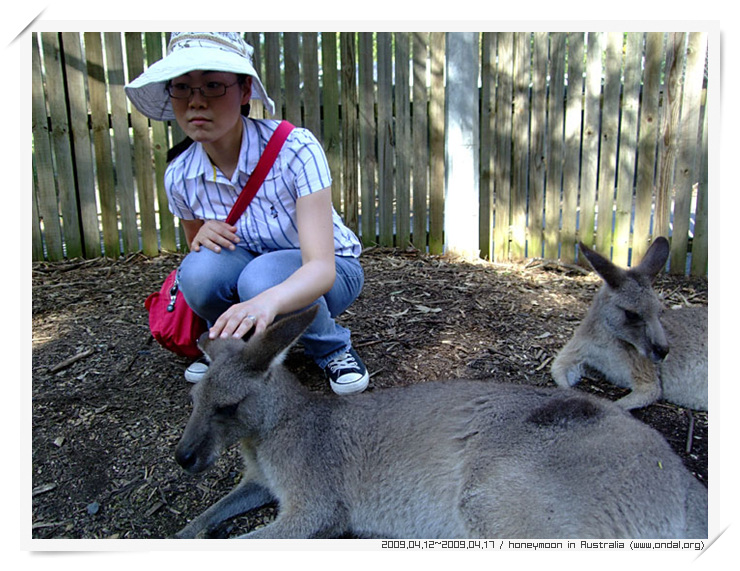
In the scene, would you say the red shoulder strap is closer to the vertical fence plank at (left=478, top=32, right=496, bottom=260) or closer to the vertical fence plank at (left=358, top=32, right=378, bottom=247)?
the vertical fence plank at (left=358, top=32, right=378, bottom=247)

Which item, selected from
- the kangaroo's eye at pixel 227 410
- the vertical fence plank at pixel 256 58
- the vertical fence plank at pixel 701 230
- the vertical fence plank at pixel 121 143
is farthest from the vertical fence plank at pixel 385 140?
the kangaroo's eye at pixel 227 410

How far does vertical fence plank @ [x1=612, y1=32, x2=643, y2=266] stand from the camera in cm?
556

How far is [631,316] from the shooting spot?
4.07m

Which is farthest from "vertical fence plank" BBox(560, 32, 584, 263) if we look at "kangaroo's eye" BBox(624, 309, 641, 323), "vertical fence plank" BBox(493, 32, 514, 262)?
"kangaroo's eye" BBox(624, 309, 641, 323)

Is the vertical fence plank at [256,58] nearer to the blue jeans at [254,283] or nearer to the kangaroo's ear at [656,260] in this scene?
the blue jeans at [254,283]

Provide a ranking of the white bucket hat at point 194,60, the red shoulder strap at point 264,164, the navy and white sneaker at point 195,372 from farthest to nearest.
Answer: the navy and white sneaker at point 195,372 → the red shoulder strap at point 264,164 → the white bucket hat at point 194,60

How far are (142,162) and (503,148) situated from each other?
352 cm

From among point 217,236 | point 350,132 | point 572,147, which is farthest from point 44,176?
point 572,147

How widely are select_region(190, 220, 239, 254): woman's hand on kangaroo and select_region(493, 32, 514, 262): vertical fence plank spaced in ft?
10.8

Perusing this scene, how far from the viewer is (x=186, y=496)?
3043 millimetres

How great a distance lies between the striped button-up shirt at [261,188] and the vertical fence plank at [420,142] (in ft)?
8.62

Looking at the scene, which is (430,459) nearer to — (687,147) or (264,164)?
(264,164)

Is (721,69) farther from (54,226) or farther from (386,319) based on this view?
(54,226)

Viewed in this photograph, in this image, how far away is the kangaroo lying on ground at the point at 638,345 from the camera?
12.9 ft
